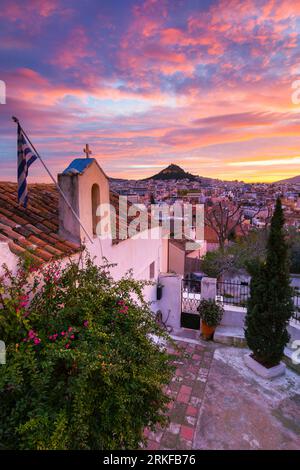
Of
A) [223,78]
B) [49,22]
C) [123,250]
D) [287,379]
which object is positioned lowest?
[287,379]

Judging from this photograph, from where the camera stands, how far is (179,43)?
644 cm

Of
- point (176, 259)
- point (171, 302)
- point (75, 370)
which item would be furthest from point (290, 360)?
point (176, 259)

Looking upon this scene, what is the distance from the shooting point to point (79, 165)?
5582mm

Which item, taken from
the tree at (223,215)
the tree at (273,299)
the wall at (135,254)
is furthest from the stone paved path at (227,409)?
the tree at (223,215)

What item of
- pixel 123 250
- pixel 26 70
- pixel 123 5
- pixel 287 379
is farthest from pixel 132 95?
pixel 287 379

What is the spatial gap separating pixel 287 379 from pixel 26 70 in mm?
9745

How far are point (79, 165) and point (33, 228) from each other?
1689mm

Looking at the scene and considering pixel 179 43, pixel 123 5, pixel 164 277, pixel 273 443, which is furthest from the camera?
pixel 164 277

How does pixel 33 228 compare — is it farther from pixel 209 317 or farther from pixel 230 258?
pixel 230 258

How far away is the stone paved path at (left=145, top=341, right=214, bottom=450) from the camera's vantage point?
4.71 m

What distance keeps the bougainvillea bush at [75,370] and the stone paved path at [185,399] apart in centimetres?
76

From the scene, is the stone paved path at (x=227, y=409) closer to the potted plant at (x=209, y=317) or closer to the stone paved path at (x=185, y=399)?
the stone paved path at (x=185, y=399)

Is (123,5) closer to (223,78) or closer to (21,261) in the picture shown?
(223,78)

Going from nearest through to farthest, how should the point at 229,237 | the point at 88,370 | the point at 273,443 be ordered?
the point at 88,370 → the point at 273,443 → the point at 229,237
